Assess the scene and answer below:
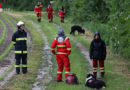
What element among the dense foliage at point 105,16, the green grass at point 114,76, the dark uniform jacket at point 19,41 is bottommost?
the green grass at point 114,76

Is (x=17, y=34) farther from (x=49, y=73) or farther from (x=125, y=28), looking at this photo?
(x=125, y=28)

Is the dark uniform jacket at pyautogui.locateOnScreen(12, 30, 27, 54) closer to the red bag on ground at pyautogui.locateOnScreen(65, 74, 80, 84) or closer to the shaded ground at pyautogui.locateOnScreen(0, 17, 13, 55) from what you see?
the red bag on ground at pyautogui.locateOnScreen(65, 74, 80, 84)

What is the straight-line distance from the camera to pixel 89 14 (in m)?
35.9

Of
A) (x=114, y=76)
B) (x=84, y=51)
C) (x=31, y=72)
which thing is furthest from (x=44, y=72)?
(x=84, y=51)

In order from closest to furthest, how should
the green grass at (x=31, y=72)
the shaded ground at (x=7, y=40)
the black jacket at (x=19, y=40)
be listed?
1. the green grass at (x=31, y=72)
2. the black jacket at (x=19, y=40)
3. the shaded ground at (x=7, y=40)

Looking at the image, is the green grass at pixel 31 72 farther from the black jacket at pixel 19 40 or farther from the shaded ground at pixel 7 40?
the shaded ground at pixel 7 40

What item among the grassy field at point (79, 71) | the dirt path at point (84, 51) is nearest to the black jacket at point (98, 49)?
the grassy field at point (79, 71)

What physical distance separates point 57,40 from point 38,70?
9.37 feet

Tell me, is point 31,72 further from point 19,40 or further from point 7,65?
point 7,65

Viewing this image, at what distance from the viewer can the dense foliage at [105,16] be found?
1850 cm

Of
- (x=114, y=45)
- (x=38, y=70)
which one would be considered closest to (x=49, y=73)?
(x=38, y=70)

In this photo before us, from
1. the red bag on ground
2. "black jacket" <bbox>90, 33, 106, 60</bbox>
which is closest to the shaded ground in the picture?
"black jacket" <bbox>90, 33, 106, 60</bbox>

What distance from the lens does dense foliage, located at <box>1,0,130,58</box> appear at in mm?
18500

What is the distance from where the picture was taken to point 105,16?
31.7 m
